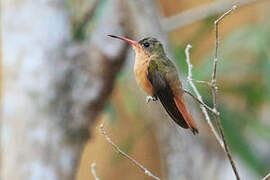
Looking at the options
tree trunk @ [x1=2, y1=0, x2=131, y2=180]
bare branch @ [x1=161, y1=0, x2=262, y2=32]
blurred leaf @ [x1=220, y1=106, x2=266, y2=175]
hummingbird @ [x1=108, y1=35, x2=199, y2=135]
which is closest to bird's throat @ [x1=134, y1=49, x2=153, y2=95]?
Result: hummingbird @ [x1=108, y1=35, x2=199, y2=135]

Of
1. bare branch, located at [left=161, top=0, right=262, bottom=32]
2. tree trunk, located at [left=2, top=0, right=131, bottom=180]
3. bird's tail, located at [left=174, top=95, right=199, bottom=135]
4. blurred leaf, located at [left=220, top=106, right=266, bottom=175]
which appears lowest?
blurred leaf, located at [left=220, top=106, right=266, bottom=175]

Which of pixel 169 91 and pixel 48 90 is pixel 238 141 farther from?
pixel 169 91

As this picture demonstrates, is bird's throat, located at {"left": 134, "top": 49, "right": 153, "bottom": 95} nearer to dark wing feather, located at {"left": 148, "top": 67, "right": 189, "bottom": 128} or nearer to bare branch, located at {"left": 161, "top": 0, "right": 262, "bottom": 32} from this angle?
dark wing feather, located at {"left": 148, "top": 67, "right": 189, "bottom": 128}

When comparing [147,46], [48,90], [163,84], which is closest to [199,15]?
[48,90]

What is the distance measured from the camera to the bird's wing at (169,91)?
5.17 feet

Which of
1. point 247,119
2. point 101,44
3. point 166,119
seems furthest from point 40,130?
point 247,119

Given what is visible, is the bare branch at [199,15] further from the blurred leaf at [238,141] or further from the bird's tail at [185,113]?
the bird's tail at [185,113]

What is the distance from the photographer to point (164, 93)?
5.32 feet

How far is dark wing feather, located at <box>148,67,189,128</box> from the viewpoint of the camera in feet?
5.17

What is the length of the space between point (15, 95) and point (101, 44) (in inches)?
19.4

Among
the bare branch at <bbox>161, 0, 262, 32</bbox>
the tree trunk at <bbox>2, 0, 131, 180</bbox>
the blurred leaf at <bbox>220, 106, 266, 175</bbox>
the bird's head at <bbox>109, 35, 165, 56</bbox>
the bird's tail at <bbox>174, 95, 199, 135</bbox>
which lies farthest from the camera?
the blurred leaf at <bbox>220, 106, 266, 175</bbox>

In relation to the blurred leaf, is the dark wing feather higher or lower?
higher

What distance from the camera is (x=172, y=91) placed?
5.36ft

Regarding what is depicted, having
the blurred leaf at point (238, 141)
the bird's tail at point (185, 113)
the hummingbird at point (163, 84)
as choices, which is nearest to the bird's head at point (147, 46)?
the hummingbird at point (163, 84)
